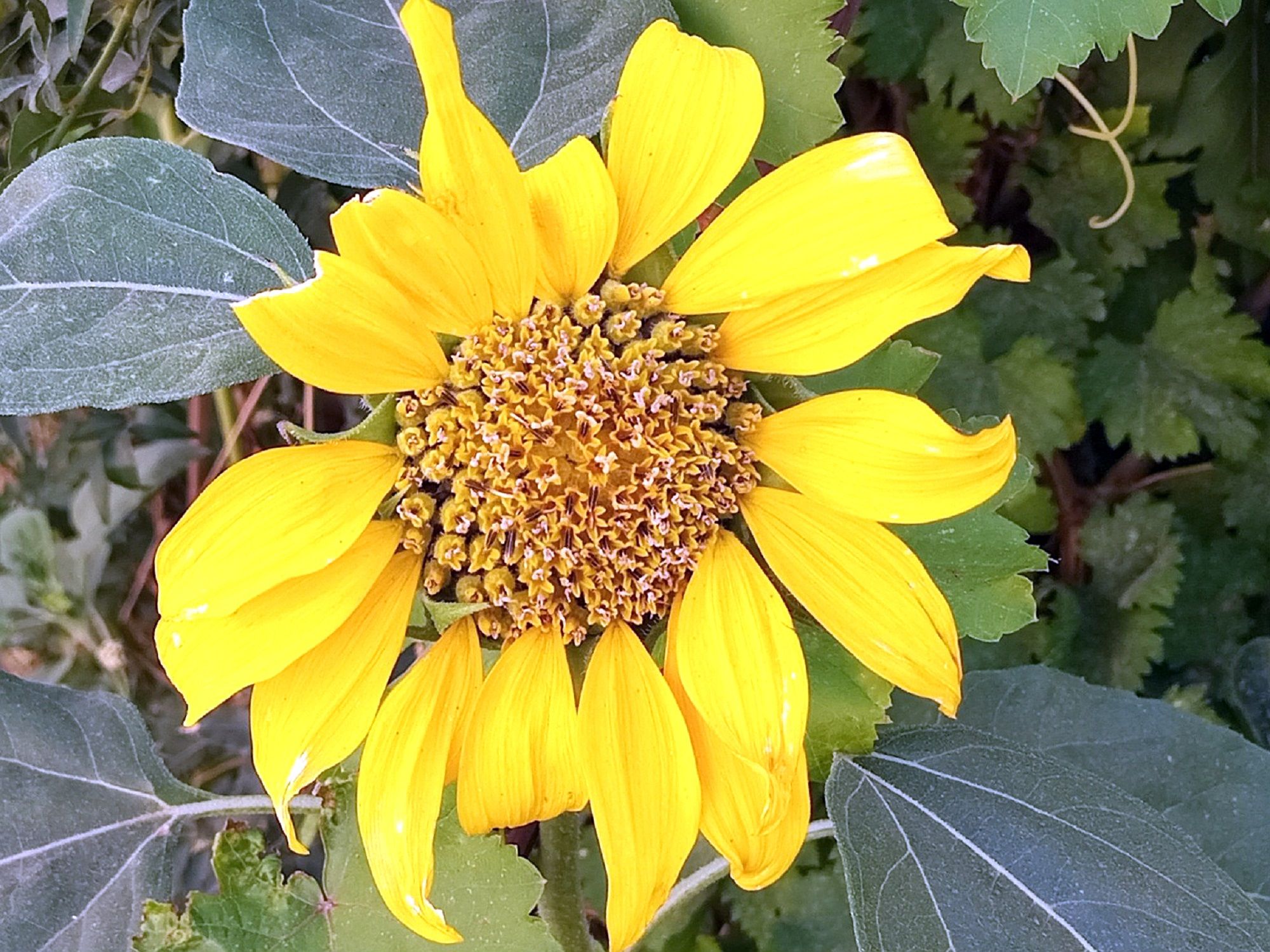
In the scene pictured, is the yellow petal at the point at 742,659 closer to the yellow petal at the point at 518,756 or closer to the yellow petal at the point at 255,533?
the yellow petal at the point at 518,756

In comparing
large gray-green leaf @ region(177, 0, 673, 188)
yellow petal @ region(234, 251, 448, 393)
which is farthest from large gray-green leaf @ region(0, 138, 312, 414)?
yellow petal @ region(234, 251, 448, 393)

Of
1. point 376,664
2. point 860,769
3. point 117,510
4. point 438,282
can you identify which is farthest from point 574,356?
point 117,510

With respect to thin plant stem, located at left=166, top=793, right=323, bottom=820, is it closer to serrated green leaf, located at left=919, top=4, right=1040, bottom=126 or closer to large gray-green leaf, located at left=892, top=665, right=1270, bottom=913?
large gray-green leaf, located at left=892, top=665, right=1270, bottom=913

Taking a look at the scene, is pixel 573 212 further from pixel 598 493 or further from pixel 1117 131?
pixel 1117 131

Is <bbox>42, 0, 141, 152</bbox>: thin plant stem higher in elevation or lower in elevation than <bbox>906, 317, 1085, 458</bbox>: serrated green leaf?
higher

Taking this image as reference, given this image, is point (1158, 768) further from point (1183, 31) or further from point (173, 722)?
point (173, 722)

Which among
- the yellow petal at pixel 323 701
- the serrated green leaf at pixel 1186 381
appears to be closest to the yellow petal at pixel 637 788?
the yellow petal at pixel 323 701
